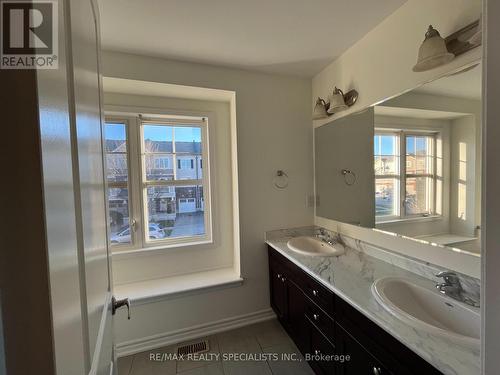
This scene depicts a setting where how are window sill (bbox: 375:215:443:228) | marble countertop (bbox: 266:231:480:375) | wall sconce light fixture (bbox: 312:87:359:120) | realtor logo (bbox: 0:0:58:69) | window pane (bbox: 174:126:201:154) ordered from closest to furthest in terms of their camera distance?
realtor logo (bbox: 0:0:58:69) → marble countertop (bbox: 266:231:480:375) → window sill (bbox: 375:215:443:228) → wall sconce light fixture (bbox: 312:87:359:120) → window pane (bbox: 174:126:201:154)

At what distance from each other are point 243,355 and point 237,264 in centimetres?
75

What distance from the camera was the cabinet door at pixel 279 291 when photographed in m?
1.96

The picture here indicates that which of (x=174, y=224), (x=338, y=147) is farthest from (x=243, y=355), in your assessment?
(x=338, y=147)

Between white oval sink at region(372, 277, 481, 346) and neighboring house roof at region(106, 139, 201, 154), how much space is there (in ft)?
6.64

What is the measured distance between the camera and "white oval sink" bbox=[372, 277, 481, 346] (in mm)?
902

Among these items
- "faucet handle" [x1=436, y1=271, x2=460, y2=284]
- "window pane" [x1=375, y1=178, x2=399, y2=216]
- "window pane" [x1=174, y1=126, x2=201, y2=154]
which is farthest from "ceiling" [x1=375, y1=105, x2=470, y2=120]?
"window pane" [x1=174, y1=126, x2=201, y2=154]

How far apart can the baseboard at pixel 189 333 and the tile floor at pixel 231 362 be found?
4 cm

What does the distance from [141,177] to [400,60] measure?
2322 millimetres

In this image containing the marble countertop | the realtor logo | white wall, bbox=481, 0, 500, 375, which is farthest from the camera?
the marble countertop

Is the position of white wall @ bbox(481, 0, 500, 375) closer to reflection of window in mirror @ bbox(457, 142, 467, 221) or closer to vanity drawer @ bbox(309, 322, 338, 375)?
reflection of window in mirror @ bbox(457, 142, 467, 221)

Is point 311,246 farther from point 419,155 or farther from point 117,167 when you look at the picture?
point 117,167

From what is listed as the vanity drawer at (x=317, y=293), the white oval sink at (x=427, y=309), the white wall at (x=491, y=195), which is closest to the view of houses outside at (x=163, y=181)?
the vanity drawer at (x=317, y=293)

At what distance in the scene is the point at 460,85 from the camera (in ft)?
3.74

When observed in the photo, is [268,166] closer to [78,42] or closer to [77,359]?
[78,42]
